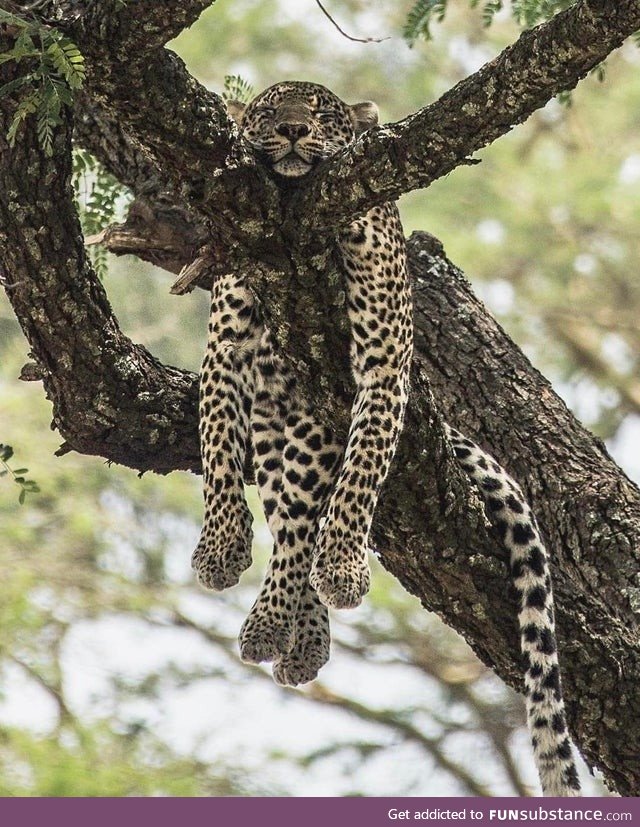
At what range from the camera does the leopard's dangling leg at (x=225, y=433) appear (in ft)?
22.6

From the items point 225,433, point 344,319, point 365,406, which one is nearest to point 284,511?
point 225,433

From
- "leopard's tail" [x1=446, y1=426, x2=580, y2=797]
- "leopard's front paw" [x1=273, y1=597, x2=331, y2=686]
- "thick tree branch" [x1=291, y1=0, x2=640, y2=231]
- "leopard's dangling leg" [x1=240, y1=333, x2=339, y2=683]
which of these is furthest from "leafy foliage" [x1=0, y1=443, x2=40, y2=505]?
"leopard's tail" [x1=446, y1=426, x2=580, y2=797]

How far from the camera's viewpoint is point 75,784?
1563 cm

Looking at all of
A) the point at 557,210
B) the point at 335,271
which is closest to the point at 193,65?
the point at 557,210

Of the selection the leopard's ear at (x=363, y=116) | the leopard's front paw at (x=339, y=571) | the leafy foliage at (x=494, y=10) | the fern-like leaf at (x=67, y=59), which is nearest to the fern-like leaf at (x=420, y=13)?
the leafy foliage at (x=494, y=10)

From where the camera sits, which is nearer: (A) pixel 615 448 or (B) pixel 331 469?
(B) pixel 331 469

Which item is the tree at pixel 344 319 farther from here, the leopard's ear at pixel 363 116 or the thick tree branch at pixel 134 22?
the leopard's ear at pixel 363 116

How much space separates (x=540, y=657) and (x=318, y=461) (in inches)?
52.4

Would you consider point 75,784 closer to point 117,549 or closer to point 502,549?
point 117,549

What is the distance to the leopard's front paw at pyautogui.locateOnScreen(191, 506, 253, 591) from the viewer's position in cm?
683

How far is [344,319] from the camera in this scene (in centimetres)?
608

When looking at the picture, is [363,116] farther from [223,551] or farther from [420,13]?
[223,551]

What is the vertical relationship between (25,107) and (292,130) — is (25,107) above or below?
below

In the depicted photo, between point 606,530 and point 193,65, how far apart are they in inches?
604
